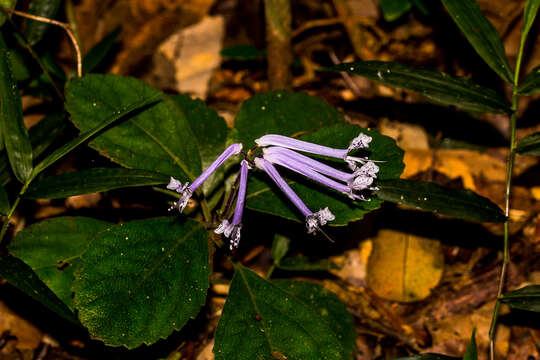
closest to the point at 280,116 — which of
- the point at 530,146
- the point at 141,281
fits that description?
the point at 141,281

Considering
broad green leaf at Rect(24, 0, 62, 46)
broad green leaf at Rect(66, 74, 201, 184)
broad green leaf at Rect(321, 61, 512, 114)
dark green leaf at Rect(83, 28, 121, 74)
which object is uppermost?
broad green leaf at Rect(24, 0, 62, 46)

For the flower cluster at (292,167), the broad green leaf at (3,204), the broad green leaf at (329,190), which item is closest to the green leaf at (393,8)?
the broad green leaf at (329,190)

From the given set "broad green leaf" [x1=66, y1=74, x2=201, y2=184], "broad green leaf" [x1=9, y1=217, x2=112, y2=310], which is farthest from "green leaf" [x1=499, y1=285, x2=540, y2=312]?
"broad green leaf" [x1=9, y1=217, x2=112, y2=310]

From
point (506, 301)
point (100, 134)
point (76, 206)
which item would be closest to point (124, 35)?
point (76, 206)

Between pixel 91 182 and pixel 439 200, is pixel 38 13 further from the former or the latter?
pixel 439 200

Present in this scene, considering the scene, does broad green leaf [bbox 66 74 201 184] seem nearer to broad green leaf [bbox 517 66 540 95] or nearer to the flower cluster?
Result: the flower cluster

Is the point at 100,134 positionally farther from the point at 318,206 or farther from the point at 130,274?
the point at 318,206

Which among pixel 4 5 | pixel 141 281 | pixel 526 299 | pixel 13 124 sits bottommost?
pixel 141 281
